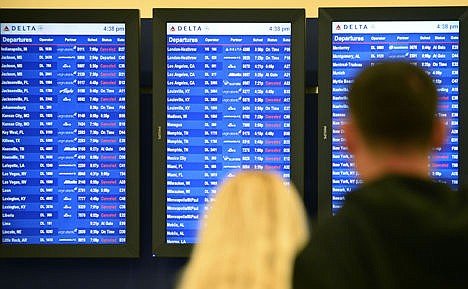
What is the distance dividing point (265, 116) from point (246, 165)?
0.67 ft

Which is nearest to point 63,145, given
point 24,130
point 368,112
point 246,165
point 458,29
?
point 24,130

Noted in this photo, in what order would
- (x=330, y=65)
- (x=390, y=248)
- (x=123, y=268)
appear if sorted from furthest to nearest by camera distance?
(x=123, y=268), (x=330, y=65), (x=390, y=248)

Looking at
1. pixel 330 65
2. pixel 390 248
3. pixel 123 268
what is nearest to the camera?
pixel 390 248

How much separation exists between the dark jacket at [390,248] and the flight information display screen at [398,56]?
1.75 metres

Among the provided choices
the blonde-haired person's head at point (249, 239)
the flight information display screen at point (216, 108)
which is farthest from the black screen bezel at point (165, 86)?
the blonde-haired person's head at point (249, 239)

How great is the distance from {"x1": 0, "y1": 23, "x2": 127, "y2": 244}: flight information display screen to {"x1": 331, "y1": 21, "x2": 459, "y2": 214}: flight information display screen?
83cm

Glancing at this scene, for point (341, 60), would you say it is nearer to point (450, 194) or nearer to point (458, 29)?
point (458, 29)

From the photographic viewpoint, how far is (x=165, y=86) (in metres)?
3.05

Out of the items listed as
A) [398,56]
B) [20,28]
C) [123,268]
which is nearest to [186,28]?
[20,28]

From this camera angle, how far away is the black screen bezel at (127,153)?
3047 mm

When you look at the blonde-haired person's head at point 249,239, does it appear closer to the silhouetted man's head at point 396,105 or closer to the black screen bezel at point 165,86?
the silhouetted man's head at point 396,105

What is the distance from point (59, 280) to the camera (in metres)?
3.20

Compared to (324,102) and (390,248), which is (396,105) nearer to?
(390,248)

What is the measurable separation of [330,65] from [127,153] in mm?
861
